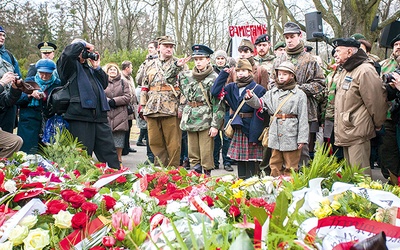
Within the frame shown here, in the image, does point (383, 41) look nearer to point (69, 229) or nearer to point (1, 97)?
point (1, 97)

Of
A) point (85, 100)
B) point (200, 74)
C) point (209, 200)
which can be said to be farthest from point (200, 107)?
point (209, 200)

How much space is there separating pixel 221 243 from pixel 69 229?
0.87 meters

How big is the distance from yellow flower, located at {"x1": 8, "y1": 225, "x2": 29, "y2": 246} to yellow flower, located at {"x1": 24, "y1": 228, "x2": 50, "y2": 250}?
0.03 meters

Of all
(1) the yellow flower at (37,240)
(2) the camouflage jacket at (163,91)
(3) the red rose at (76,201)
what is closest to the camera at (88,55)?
(2) the camouflage jacket at (163,91)

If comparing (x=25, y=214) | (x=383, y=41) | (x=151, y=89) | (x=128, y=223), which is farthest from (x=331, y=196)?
(x=383, y=41)

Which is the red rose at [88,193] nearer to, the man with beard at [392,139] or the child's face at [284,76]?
the child's face at [284,76]

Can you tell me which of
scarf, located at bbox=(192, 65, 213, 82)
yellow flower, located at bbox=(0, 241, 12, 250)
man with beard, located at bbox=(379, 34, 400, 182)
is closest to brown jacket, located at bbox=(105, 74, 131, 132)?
scarf, located at bbox=(192, 65, 213, 82)

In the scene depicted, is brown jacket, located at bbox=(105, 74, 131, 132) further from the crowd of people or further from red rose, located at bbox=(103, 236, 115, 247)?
red rose, located at bbox=(103, 236, 115, 247)

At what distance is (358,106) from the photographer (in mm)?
5086

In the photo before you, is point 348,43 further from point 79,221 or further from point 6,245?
point 6,245

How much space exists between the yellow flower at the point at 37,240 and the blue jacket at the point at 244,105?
3.66 m

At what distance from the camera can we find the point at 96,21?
2992cm

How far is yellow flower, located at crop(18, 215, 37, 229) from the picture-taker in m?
2.30

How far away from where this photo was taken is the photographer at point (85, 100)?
Result: 200 inches
